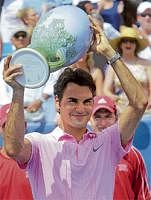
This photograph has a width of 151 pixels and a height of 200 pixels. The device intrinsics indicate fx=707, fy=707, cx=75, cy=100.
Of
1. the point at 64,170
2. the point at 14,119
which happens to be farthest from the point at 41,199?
the point at 14,119

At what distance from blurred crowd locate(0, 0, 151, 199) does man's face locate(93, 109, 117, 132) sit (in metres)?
0.64

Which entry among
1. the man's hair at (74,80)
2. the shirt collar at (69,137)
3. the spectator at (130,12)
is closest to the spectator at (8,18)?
the spectator at (130,12)

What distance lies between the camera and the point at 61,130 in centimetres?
317

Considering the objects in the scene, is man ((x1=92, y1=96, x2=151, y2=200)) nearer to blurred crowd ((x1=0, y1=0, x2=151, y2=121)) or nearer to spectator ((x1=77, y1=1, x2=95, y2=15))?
blurred crowd ((x1=0, y1=0, x2=151, y2=121))

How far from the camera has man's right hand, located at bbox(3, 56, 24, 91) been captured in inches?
111

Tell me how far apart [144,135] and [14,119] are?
11.2 feet

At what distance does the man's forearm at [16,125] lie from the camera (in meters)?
2.87

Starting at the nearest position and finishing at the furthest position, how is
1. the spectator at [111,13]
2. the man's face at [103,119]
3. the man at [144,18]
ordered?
1. the man's face at [103,119]
2. the man at [144,18]
3. the spectator at [111,13]

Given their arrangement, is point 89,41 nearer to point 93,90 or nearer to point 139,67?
point 93,90

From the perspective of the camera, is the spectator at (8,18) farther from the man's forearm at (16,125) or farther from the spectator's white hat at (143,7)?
the man's forearm at (16,125)

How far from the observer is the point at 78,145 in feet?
10.1

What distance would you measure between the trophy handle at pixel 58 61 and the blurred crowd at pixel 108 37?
2.53m

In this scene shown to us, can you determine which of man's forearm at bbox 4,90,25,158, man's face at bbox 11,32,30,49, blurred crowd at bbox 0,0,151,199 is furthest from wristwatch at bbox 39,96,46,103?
man's forearm at bbox 4,90,25,158

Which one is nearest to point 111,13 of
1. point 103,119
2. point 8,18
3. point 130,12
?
point 130,12
